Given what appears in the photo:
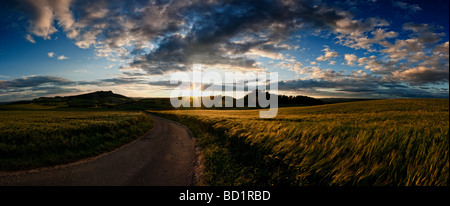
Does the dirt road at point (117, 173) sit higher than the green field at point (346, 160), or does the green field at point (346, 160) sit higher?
the green field at point (346, 160)

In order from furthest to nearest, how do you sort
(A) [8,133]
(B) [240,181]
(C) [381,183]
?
(A) [8,133] < (B) [240,181] < (C) [381,183]

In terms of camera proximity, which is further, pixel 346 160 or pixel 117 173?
pixel 117 173

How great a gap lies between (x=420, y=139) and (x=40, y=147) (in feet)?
54.0

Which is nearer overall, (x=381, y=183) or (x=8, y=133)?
(x=381, y=183)

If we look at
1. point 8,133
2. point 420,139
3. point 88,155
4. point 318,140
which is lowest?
point 88,155

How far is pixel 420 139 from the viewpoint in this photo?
13.1 ft

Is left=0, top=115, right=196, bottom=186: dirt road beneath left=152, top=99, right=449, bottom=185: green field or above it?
beneath

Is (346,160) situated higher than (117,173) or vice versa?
(346,160)

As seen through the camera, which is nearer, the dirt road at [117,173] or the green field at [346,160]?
the green field at [346,160]

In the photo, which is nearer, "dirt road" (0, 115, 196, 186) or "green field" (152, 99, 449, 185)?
"green field" (152, 99, 449, 185)

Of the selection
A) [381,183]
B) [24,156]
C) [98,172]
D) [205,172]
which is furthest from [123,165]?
[381,183]

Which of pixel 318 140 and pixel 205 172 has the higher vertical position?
pixel 318 140
